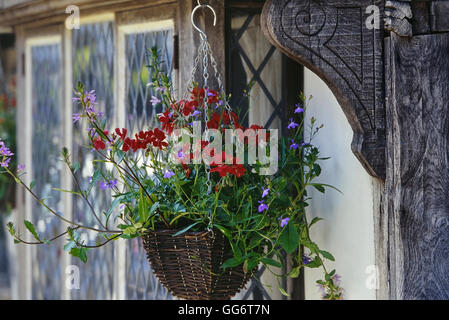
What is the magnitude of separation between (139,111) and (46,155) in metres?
1.05

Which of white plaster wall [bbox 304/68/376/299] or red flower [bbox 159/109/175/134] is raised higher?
red flower [bbox 159/109/175/134]

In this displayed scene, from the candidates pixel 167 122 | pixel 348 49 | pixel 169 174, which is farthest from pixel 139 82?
pixel 348 49

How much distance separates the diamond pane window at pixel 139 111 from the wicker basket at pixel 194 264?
78 centimetres

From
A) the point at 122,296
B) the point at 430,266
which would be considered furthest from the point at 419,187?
the point at 122,296

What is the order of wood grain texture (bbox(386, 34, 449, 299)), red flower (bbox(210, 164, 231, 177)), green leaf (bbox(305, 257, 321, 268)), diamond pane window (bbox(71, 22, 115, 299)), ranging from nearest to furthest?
wood grain texture (bbox(386, 34, 449, 299)), red flower (bbox(210, 164, 231, 177)), green leaf (bbox(305, 257, 321, 268)), diamond pane window (bbox(71, 22, 115, 299))

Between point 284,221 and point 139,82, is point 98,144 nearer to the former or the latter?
point 284,221

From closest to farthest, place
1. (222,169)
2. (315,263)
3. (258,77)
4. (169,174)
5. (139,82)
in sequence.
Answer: (222,169)
(169,174)
(315,263)
(258,77)
(139,82)

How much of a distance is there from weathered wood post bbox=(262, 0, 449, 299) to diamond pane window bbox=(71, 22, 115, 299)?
5.26ft

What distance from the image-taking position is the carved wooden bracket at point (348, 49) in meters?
2.23

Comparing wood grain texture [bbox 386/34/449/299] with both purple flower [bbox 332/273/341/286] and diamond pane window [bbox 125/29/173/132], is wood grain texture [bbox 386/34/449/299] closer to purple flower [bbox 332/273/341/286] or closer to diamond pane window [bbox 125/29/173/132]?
purple flower [bbox 332/273/341/286]

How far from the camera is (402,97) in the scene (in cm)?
222

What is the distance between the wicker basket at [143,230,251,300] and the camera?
2464mm

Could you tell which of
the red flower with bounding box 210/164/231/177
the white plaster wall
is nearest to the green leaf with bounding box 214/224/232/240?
the red flower with bounding box 210/164/231/177

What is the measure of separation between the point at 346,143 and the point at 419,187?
2.47 feet
